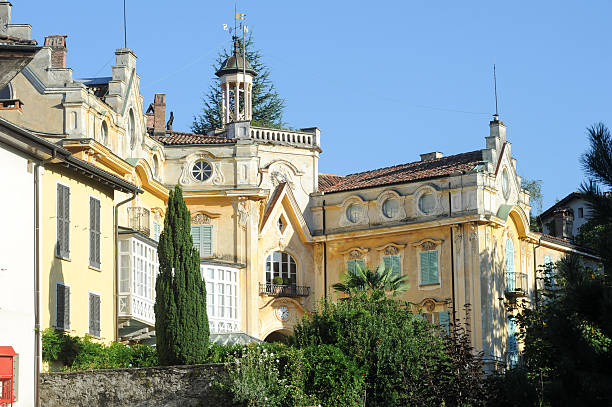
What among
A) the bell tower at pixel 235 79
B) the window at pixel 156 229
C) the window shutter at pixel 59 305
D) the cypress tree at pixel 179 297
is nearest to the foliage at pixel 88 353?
the window shutter at pixel 59 305

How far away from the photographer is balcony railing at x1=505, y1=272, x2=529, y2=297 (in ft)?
195

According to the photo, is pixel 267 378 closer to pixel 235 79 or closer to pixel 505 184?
pixel 505 184

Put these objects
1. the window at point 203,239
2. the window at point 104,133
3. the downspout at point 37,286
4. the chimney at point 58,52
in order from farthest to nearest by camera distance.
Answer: the window at point 203,239 < the chimney at point 58,52 < the window at point 104,133 < the downspout at point 37,286

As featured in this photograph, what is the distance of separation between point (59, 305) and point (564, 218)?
43743mm

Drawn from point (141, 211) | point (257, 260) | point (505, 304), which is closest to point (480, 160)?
point (505, 304)

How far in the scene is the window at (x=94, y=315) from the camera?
38875 millimetres

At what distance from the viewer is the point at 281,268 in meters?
61.5

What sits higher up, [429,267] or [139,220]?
[139,220]

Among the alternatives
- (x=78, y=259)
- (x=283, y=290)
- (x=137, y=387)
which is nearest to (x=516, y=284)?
(x=283, y=290)

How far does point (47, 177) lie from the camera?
1406 inches

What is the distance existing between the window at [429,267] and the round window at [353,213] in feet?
12.5

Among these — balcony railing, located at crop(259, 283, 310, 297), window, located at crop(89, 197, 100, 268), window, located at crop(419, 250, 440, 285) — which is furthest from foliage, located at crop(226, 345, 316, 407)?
window, located at crop(419, 250, 440, 285)

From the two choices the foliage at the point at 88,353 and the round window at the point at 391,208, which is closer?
the foliage at the point at 88,353

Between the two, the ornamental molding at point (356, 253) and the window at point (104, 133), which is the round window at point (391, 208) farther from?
the window at point (104, 133)
